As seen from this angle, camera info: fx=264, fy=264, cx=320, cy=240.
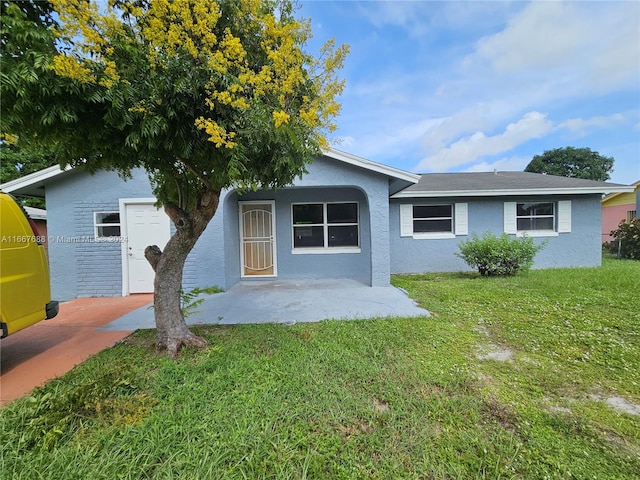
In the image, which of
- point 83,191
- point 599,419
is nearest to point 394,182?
point 599,419

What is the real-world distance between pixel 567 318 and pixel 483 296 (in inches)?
57.8

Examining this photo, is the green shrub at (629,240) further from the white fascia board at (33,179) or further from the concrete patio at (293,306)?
the white fascia board at (33,179)

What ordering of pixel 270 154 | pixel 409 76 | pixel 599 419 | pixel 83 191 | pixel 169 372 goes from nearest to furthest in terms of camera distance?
pixel 599 419 < pixel 270 154 < pixel 169 372 < pixel 83 191 < pixel 409 76

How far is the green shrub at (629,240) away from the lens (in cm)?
1097

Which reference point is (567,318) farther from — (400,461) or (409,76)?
(409,76)

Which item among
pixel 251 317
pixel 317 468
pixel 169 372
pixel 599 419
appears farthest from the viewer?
pixel 251 317

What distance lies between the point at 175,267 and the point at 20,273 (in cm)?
193

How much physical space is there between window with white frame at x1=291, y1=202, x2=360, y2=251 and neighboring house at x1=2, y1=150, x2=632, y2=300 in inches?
1.2

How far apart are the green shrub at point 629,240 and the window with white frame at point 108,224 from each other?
18.7m

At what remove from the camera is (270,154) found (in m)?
2.63

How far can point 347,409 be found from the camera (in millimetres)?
2307

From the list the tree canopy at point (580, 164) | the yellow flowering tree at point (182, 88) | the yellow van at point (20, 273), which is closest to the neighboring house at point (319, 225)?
the yellow van at point (20, 273)

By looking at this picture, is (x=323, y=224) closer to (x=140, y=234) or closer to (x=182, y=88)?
(x=140, y=234)

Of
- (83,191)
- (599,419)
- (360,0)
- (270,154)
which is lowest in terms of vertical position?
(599,419)
